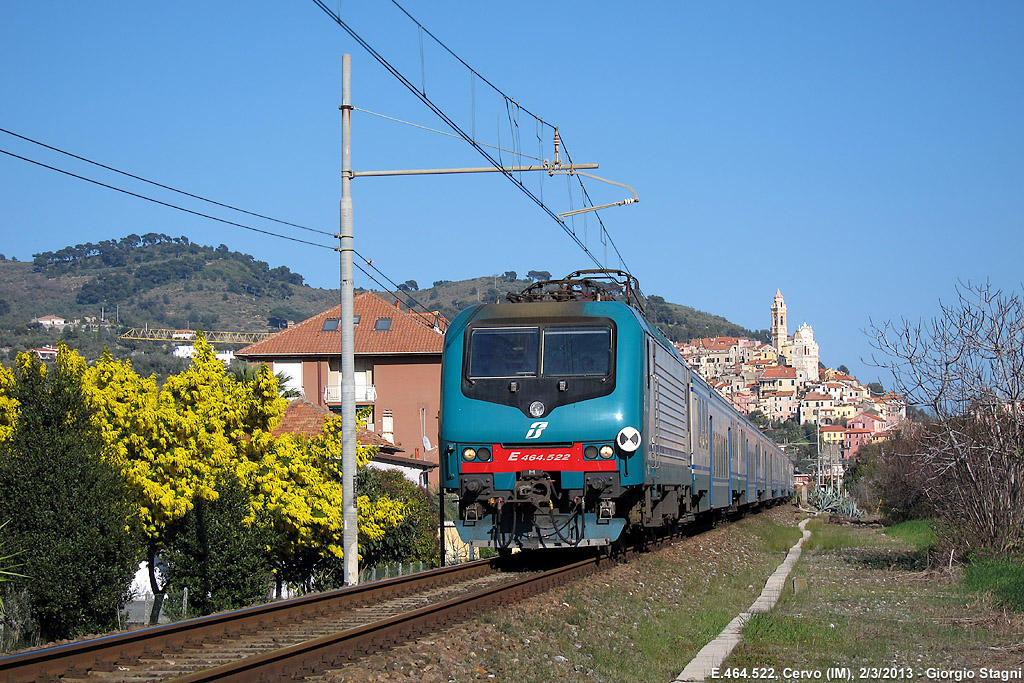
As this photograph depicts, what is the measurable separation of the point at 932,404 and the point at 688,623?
7.91 m

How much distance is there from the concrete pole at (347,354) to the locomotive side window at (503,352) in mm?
2001

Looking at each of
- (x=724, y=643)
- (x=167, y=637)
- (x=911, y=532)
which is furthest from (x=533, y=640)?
(x=911, y=532)

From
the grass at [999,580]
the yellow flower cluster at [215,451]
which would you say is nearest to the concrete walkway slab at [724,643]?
the grass at [999,580]

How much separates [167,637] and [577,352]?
709cm

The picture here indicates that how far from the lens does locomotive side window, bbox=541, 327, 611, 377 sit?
574 inches

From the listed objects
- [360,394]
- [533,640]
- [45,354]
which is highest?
[45,354]

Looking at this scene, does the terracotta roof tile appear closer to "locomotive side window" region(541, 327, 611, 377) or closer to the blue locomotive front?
the blue locomotive front

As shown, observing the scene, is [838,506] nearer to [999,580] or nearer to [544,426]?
[999,580]

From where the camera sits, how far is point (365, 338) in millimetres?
63031

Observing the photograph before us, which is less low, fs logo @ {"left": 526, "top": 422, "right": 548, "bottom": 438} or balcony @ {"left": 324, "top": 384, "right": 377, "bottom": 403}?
balcony @ {"left": 324, "top": 384, "right": 377, "bottom": 403}

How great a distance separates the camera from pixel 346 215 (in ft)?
54.8

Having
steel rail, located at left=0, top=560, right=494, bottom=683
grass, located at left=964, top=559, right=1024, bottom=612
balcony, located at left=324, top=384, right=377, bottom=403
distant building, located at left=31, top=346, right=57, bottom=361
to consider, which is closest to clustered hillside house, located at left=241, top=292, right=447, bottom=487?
balcony, located at left=324, top=384, right=377, bottom=403

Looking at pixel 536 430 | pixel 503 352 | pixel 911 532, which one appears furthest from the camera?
pixel 911 532

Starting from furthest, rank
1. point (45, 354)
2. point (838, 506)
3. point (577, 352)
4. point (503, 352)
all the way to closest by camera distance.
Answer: point (45, 354) < point (838, 506) < point (503, 352) < point (577, 352)
